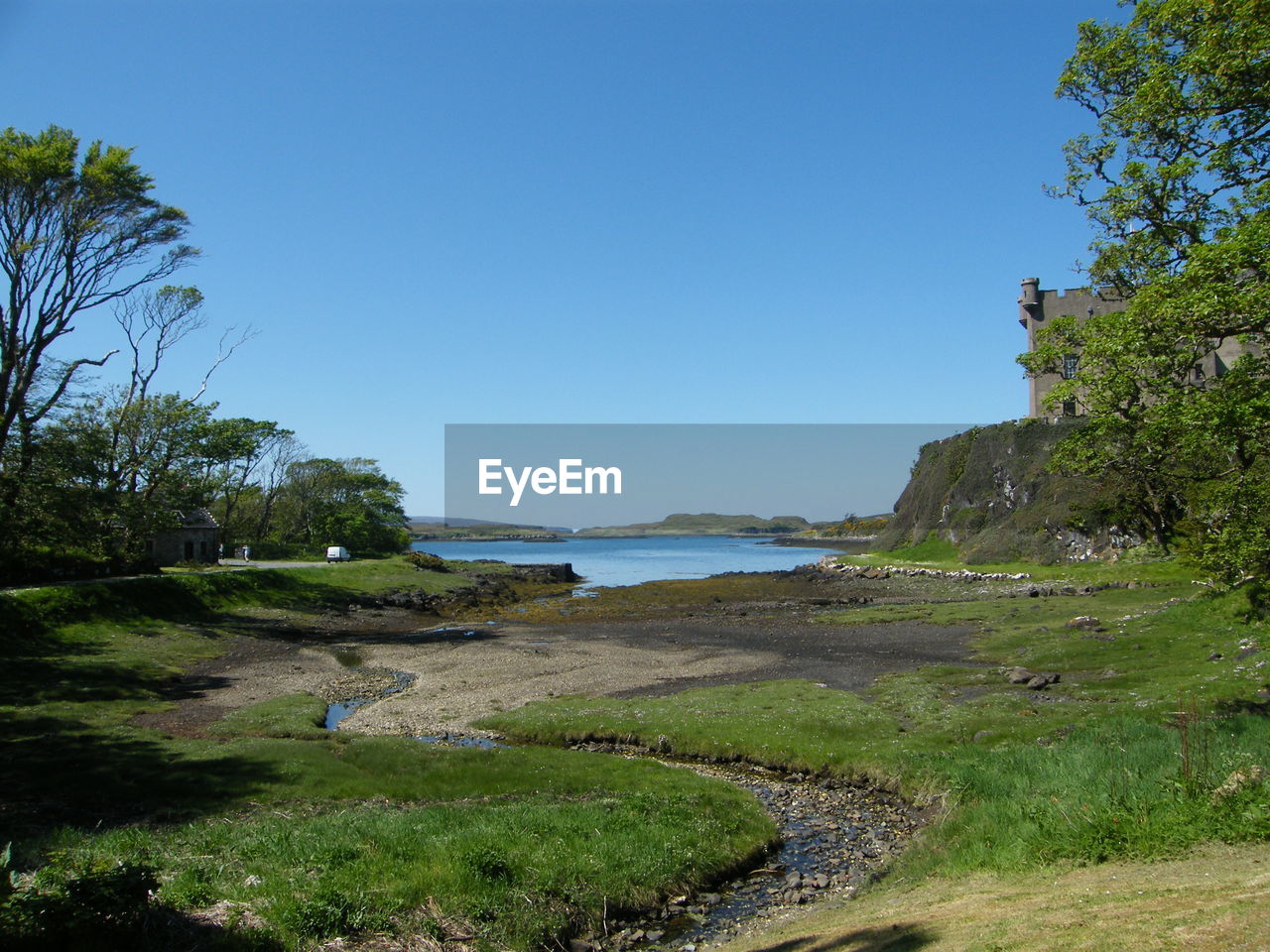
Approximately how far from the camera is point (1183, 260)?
22.1 metres

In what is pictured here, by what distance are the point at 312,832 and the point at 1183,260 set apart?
25.8 m

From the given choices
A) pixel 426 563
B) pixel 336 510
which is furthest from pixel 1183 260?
pixel 336 510

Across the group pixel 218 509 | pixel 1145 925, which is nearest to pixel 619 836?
pixel 1145 925

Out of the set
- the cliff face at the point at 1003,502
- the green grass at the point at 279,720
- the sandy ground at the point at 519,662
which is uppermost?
the cliff face at the point at 1003,502

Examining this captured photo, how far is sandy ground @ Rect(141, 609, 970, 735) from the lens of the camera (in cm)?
3197

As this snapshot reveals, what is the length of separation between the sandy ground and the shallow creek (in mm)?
11167

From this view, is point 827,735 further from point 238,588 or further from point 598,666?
point 238,588

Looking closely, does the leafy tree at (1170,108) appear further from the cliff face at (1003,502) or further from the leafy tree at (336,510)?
the leafy tree at (336,510)

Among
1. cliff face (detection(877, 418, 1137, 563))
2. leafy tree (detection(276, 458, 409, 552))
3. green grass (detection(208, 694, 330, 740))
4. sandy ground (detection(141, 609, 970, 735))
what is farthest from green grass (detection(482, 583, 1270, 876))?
leafy tree (detection(276, 458, 409, 552))

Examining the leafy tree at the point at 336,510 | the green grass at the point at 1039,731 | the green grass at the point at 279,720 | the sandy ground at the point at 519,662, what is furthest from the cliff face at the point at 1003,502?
the leafy tree at the point at 336,510

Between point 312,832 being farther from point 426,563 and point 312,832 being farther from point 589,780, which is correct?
point 426,563

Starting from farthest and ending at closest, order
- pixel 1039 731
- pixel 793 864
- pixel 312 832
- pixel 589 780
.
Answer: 1. pixel 1039 731
2. pixel 589 780
3. pixel 793 864
4. pixel 312 832

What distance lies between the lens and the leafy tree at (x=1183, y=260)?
55.8 feet

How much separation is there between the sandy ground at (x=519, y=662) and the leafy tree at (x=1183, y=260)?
14.9 meters
